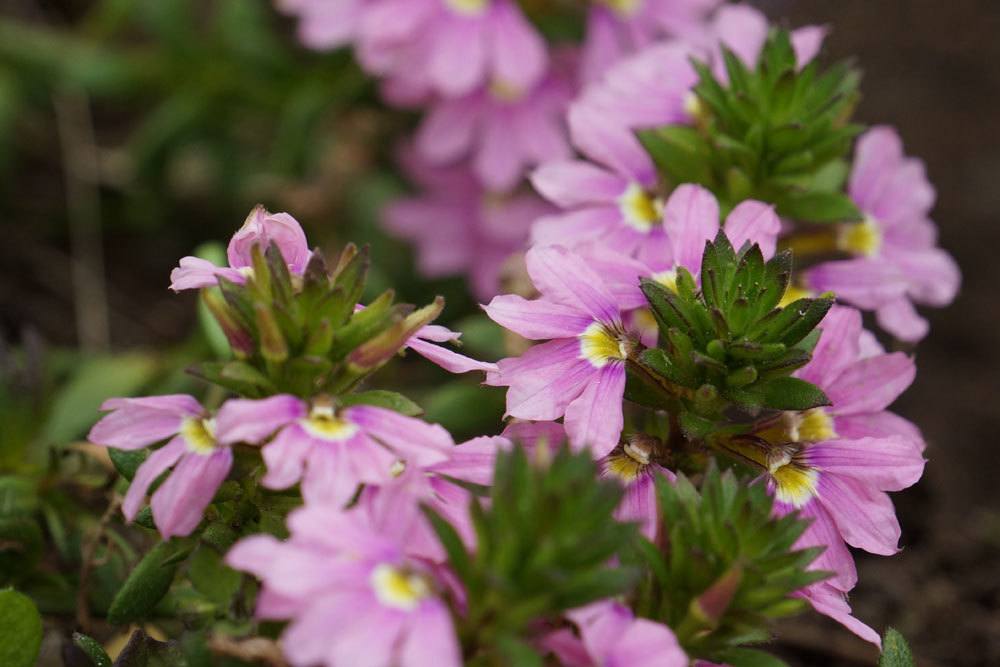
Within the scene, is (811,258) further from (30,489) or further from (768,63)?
(30,489)

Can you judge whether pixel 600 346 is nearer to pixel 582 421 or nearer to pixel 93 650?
pixel 582 421

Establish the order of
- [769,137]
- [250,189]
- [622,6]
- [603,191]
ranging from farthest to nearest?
[250,189] < [622,6] < [603,191] < [769,137]

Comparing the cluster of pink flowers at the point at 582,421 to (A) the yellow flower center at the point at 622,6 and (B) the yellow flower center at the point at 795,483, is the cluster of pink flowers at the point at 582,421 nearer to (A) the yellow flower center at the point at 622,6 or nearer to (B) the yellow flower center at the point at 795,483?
(B) the yellow flower center at the point at 795,483

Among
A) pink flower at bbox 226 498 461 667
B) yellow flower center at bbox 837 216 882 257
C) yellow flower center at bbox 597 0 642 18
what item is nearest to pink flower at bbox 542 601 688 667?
pink flower at bbox 226 498 461 667

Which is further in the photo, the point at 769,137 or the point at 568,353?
the point at 769,137

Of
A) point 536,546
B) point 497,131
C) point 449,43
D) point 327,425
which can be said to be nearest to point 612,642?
point 536,546

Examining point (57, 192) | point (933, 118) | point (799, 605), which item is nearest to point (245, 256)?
point (799, 605)
